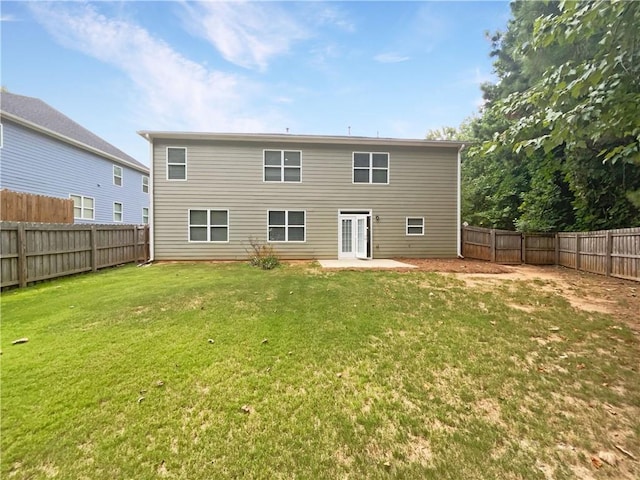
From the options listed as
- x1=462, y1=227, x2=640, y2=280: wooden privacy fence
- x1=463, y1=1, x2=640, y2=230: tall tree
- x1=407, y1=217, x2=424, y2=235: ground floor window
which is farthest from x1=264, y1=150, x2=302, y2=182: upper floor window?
x1=462, y1=227, x2=640, y2=280: wooden privacy fence

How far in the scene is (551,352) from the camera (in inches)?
139

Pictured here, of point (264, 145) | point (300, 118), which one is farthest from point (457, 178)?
point (300, 118)

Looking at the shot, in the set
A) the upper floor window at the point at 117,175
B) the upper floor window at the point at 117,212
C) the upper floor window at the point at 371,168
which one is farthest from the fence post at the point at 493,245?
the upper floor window at the point at 117,175

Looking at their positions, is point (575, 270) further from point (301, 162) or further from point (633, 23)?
point (301, 162)

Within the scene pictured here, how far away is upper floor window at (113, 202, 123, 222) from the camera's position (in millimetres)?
17680

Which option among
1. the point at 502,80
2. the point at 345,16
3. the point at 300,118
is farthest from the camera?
the point at 300,118

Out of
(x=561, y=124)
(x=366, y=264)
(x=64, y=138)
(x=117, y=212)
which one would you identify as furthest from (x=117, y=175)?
→ (x=561, y=124)

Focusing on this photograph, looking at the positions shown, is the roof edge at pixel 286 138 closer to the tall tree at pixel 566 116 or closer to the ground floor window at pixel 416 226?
the ground floor window at pixel 416 226

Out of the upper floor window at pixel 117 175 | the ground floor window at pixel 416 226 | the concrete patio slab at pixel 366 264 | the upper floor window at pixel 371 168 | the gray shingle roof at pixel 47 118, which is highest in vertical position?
the gray shingle roof at pixel 47 118

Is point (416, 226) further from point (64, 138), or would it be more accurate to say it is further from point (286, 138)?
point (64, 138)

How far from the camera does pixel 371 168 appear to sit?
12.7 meters

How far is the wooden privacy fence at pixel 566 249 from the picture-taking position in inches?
310

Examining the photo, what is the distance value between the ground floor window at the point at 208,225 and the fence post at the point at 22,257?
5.69m

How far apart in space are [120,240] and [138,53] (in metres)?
6.76
